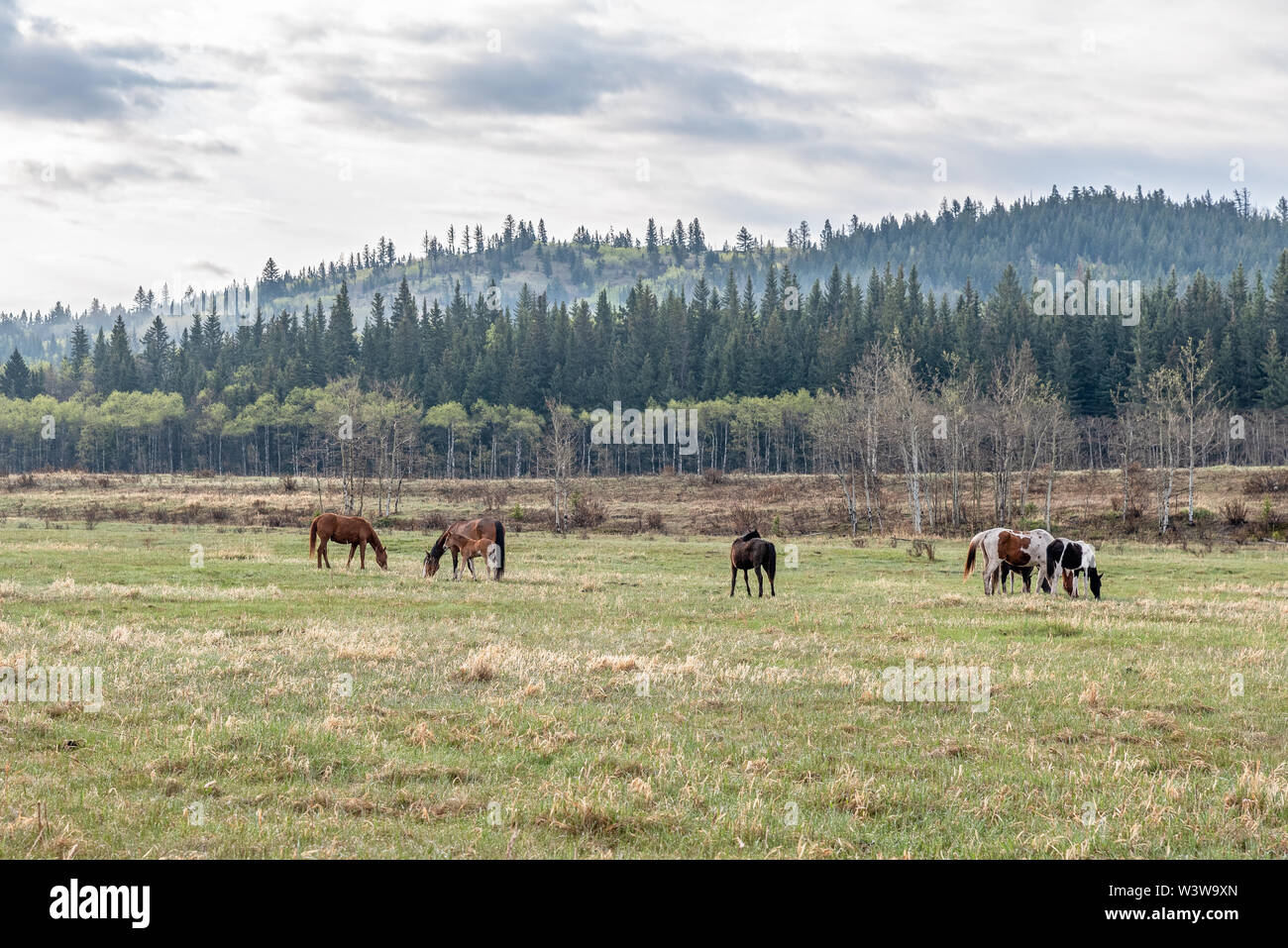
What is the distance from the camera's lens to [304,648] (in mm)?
16141

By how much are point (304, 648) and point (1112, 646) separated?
583 inches

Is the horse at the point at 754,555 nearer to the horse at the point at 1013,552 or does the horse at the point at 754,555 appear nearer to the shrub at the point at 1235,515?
the horse at the point at 1013,552

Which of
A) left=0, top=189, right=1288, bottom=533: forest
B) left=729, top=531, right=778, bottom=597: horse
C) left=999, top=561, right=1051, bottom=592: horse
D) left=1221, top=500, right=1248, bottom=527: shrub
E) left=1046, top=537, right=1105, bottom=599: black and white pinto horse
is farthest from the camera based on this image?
left=0, top=189, right=1288, bottom=533: forest

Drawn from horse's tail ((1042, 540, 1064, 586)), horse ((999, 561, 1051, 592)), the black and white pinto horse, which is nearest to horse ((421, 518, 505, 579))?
horse ((999, 561, 1051, 592))

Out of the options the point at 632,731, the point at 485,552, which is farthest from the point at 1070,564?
the point at 632,731

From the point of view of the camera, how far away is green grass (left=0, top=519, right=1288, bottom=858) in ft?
25.0

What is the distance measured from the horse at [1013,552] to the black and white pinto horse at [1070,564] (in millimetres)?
208

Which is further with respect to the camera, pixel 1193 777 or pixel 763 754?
pixel 763 754

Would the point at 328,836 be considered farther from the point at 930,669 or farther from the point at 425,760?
the point at 930,669

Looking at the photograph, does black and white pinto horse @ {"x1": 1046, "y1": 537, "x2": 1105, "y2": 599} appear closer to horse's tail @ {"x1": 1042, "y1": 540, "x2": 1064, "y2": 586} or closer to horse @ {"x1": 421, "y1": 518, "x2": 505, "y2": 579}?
horse's tail @ {"x1": 1042, "y1": 540, "x2": 1064, "y2": 586}

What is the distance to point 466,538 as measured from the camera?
30750mm

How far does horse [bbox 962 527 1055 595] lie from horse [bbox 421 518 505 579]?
46.4 feet

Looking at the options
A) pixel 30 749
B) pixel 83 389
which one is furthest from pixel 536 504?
pixel 83 389
